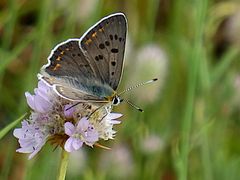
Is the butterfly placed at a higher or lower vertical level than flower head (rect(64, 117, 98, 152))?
higher

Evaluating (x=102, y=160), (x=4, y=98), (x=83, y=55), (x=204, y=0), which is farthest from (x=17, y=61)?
(x=83, y=55)

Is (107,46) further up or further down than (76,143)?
further up

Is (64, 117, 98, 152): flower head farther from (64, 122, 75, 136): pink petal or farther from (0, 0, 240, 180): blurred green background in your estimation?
(0, 0, 240, 180): blurred green background

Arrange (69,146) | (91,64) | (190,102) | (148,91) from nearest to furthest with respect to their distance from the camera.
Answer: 1. (69,146)
2. (91,64)
3. (190,102)
4. (148,91)

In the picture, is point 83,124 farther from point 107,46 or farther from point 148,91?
point 148,91

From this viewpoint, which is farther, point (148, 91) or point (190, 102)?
point (148, 91)

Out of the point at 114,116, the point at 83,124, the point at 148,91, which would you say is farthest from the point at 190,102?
the point at 148,91

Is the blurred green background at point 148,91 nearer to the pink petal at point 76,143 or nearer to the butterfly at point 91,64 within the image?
the butterfly at point 91,64

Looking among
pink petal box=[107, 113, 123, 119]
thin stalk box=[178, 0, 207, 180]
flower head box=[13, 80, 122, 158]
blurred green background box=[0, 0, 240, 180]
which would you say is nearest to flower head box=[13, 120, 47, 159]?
flower head box=[13, 80, 122, 158]

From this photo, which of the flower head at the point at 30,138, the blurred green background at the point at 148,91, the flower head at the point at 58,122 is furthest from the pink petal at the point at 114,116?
the blurred green background at the point at 148,91

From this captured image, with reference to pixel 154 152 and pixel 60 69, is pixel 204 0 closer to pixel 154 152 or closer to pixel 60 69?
pixel 60 69
